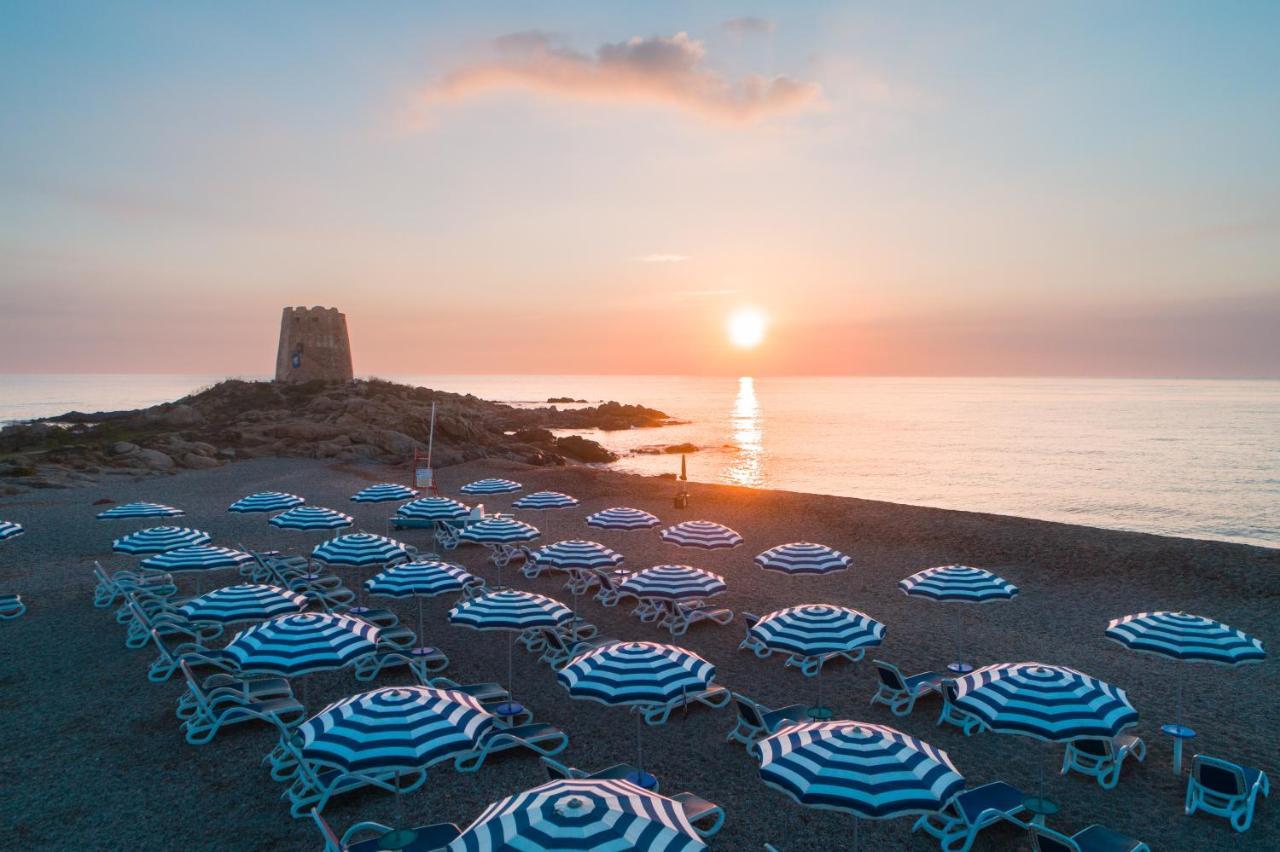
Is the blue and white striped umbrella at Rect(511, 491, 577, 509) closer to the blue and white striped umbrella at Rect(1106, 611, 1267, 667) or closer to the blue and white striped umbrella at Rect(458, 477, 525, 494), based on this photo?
the blue and white striped umbrella at Rect(458, 477, 525, 494)

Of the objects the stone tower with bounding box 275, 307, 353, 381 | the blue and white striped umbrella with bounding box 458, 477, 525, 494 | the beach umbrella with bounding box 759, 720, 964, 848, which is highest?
the stone tower with bounding box 275, 307, 353, 381

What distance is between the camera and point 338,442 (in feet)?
125

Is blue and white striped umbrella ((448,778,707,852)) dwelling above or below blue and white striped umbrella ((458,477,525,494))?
above

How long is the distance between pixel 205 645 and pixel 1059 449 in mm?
77392

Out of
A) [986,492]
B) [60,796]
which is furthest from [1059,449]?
[60,796]

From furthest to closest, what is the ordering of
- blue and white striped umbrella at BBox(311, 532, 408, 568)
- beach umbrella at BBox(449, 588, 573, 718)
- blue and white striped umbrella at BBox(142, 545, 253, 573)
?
blue and white striped umbrella at BBox(311, 532, 408, 568)
blue and white striped umbrella at BBox(142, 545, 253, 573)
beach umbrella at BBox(449, 588, 573, 718)

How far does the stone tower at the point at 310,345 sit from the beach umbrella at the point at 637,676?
54.5 meters

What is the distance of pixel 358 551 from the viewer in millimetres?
13570

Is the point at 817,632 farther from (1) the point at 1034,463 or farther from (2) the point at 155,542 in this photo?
(1) the point at 1034,463

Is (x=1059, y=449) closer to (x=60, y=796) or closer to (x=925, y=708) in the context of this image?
(x=925, y=708)

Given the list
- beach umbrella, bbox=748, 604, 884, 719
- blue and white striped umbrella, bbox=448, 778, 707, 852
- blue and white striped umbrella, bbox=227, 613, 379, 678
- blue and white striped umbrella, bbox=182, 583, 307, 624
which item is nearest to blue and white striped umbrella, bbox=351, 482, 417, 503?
blue and white striped umbrella, bbox=182, 583, 307, 624

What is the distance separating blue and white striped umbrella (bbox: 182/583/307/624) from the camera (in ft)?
33.6

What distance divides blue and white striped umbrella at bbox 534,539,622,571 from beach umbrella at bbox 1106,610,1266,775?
780cm

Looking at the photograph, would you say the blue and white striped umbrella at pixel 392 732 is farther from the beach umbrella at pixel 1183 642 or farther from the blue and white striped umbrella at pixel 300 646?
the beach umbrella at pixel 1183 642
